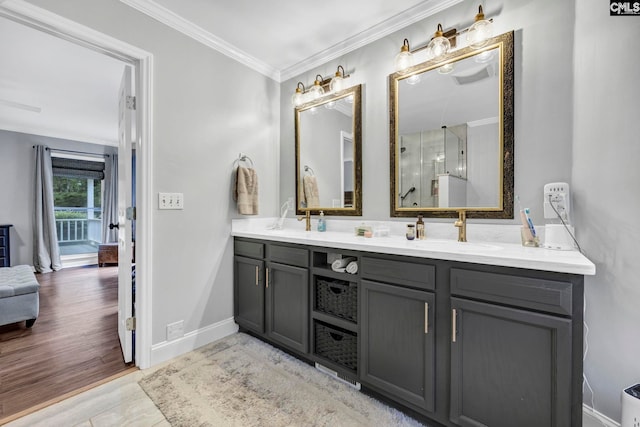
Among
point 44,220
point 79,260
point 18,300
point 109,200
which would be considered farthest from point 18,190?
point 18,300

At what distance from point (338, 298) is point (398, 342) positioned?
44 cm

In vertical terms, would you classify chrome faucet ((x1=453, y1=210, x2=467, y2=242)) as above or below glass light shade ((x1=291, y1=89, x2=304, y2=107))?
below

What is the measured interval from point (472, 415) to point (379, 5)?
2400 mm

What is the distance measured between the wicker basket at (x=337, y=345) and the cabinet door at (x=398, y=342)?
105 millimetres

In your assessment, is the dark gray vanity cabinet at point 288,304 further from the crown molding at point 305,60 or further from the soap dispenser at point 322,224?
the crown molding at point 305,60

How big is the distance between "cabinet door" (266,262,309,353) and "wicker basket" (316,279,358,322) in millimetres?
95

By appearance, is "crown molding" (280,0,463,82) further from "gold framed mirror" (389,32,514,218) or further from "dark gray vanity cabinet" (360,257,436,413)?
"dark gray vanity cabinet" (360,257,436,413)

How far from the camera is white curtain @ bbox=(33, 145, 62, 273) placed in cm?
476

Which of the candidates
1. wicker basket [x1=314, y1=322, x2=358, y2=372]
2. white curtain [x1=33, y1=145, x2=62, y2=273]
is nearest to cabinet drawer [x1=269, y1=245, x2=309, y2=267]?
wicker basket [x1=314, y1=322, x2=358, y2=372]

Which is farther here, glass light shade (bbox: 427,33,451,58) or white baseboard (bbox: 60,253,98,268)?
white baseboard (bbox: 60,253,98,268)

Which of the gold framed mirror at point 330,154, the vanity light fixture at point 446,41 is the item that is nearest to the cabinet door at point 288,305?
the gold framed mirror at point 330,154

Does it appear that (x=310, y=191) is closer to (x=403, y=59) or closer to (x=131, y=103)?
(x=403, y=59)

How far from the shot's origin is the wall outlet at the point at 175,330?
80.9 inches

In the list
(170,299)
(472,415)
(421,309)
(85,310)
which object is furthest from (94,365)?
(472,415)
